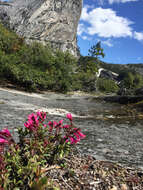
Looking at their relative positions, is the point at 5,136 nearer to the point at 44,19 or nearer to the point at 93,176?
the point at 93,176

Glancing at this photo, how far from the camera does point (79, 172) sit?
1.56 metres

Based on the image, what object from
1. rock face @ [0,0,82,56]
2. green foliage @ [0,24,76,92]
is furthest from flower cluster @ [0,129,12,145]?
rock face @ [0,0,82,56]

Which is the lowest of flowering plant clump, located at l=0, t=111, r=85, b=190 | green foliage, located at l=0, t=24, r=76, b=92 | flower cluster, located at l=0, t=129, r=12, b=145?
flowering plant clump, located at l=0, t=111, r=85, b=190

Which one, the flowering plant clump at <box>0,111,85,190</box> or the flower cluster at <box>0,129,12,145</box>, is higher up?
the flower cluster at <box>0,129,12,145</box>

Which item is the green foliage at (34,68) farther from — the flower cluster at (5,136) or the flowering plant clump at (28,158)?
the flower cluster at (5,136)

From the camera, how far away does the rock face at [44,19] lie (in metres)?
67.5

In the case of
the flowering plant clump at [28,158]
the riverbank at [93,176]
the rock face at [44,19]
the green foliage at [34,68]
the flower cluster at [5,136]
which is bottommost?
the riverbank at [93,176]

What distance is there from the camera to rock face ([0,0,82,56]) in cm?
6750

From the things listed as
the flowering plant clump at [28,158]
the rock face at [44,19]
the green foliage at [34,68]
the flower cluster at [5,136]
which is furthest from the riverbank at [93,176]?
the rock face at [44,19]

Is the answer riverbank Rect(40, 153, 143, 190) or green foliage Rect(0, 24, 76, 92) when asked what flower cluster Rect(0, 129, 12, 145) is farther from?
green foliage Rect(0, 24, 76, 92)

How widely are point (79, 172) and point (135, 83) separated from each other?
9578 centimetres

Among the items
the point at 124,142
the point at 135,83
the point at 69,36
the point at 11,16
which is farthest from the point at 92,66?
the point at 124,142

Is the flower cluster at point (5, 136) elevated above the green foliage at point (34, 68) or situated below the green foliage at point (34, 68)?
below

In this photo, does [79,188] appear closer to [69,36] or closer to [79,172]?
[79,172]
